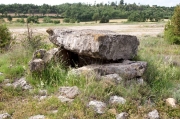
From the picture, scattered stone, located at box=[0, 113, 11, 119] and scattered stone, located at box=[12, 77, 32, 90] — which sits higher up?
scattered stone, located at box=[12, 77, 32, 90]

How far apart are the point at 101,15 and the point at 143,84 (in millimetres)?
74183

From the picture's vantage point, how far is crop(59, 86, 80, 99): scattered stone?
5.74m

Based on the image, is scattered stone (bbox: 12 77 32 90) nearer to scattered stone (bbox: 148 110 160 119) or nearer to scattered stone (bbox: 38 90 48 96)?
scattered stone (bbox: 38 90 48 96)

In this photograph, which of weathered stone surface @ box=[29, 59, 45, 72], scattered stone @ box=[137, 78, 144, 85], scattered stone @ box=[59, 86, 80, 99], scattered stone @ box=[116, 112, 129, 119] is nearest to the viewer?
scattered stone @ box=[116, 112, 129, 119]

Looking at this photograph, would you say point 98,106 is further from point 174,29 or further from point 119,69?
point 174,29

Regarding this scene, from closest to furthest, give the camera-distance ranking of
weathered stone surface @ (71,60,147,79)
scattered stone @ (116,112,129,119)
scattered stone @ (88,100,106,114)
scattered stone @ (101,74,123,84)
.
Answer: scattered stone @ (116,112,129,119) → scattered stone @ (88,100,106,114) → scattered stone @ (101,74,123,84) → weathered stone surface @ (71,60,147,79)

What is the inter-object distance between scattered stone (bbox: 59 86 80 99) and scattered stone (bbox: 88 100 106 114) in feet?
1.48

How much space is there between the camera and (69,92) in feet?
19.2

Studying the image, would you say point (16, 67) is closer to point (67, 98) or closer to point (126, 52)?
point (67, 98)

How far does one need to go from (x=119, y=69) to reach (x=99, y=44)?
2.58 ft

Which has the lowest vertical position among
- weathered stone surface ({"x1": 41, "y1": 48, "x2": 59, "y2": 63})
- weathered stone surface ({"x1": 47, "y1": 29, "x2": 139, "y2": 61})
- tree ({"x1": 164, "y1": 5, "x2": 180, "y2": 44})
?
tree ({"x1": 164, "y1": 5, "x2": 180, "y2": 44})

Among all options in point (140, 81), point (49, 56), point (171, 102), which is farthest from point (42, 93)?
point (171, 102)

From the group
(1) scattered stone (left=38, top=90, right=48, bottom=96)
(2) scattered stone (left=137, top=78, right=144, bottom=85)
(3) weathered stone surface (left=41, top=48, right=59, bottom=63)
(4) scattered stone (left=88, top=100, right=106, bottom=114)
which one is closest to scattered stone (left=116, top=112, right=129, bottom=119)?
(4) scattered stone (left=88, top=100, right=106, bottom=114)

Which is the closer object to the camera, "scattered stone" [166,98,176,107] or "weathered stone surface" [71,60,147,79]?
"scattered stone" [166,98,176,107]
